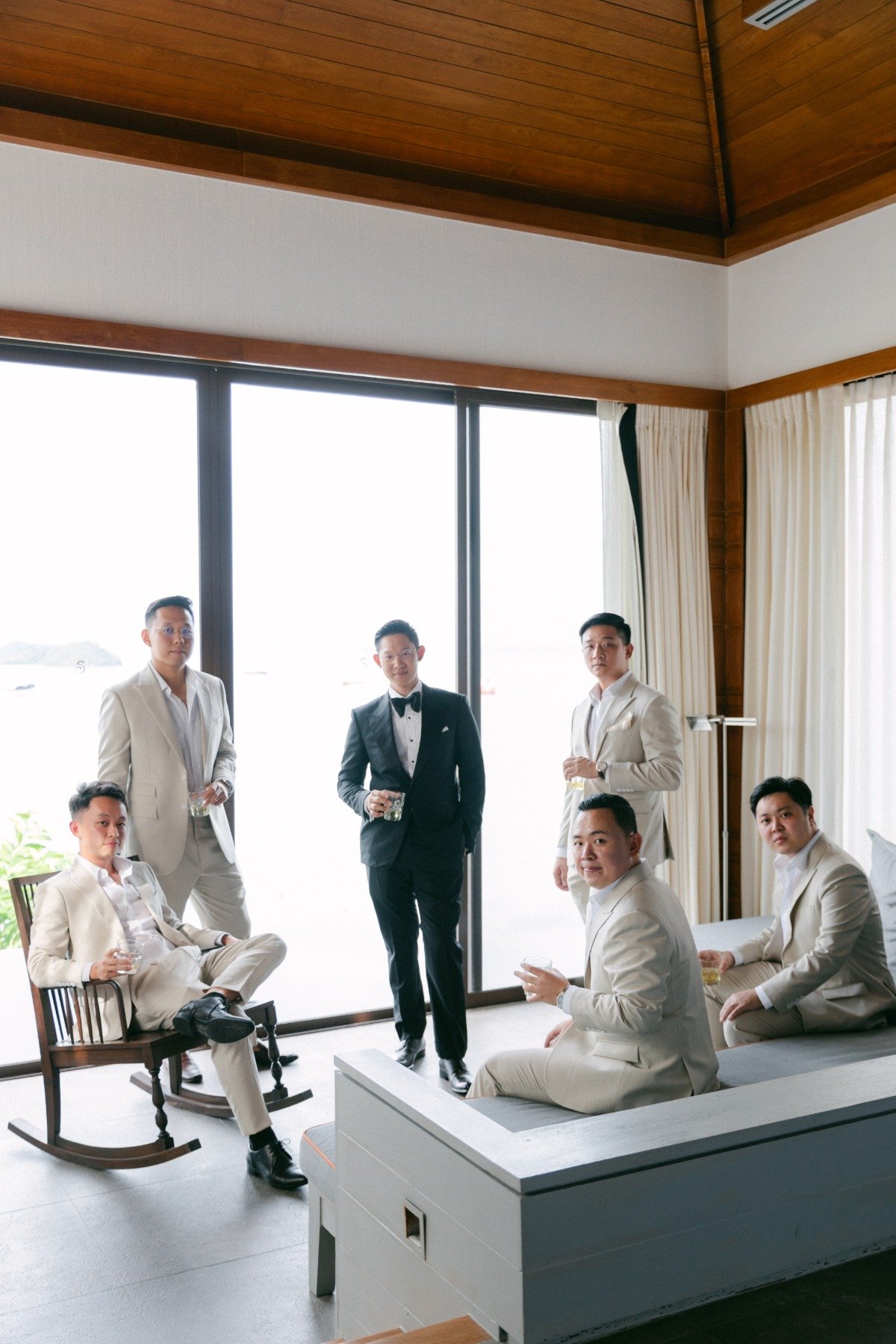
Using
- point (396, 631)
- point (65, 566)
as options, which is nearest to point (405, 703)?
point (396, 631)

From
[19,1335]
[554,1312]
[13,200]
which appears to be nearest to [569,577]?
[13,200]

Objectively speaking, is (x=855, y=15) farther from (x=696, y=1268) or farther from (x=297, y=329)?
(x=696, y=1268)

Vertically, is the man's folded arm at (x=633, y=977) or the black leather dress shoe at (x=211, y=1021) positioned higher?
the man's folded arm at (x=633, y=977)

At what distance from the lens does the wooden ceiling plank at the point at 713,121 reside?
5199 millimetres

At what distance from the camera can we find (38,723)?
4492mm

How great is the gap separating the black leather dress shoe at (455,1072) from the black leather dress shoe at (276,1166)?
842 mm

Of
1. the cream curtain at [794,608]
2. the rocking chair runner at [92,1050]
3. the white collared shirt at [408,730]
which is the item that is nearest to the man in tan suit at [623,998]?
the rocking chair runner at [92,1050]

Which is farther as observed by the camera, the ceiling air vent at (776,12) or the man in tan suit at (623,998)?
the ceiling air vent at (776,12)

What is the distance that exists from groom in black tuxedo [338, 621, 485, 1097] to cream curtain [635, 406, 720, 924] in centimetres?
151

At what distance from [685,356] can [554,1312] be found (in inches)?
193

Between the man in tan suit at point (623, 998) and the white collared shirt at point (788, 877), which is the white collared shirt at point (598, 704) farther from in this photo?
the man in tan suit at point (623, 998)

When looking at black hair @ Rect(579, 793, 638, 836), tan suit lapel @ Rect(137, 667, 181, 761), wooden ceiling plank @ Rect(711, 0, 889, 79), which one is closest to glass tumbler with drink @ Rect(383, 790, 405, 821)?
tan suit lapel @ Rect(137, 667, 181, 761)

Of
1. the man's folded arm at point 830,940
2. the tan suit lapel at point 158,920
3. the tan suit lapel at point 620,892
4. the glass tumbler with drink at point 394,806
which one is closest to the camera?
the tan suit lapel at point 620,892

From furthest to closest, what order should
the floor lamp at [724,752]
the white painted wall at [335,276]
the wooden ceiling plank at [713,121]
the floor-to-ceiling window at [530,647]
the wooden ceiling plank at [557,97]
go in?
the floor lamp at [724,752]
the floor-to-ceiling window at [530,647]
the wooden ceiling plank at [713,121]
the wooden ceiling plank at [557,97]
the white painted wall at [335,276]
